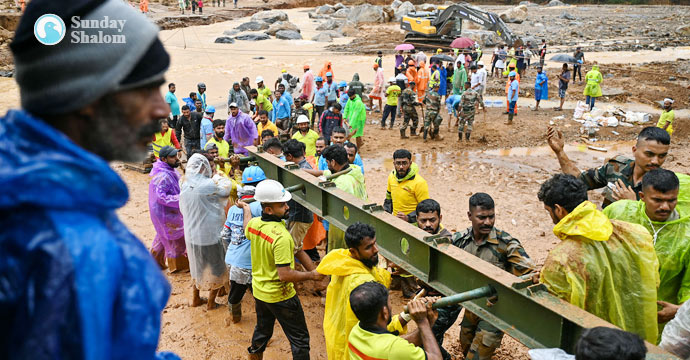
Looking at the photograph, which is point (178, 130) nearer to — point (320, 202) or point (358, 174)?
point (358, 174)

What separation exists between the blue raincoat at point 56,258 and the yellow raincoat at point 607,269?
2.64 meters

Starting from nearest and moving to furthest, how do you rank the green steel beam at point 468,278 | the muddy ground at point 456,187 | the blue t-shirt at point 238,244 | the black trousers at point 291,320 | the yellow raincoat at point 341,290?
the green steel beam at point 468,278 < the yellow raincoat at point 341,290 < the black trousers at point 291,320 < the blue t-shirt at point 238,244 < the muddy ground at point 456,187

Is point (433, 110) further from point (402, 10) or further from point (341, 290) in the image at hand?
point (402, 10)

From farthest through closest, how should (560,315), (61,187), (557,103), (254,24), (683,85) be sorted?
1. (254,24)
2. (683,85)
3. (557,103)
4. (560,315)
5. (61,187)

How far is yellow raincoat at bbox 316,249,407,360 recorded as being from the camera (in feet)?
12.6

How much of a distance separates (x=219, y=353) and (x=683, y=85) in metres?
21.5

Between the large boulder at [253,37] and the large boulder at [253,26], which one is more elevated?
the large boulder at [253,26]

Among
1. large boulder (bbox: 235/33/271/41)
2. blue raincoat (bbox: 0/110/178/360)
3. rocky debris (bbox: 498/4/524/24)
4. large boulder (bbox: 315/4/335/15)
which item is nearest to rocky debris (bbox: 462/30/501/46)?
rocky debris (bbox: 498/4/524/24)

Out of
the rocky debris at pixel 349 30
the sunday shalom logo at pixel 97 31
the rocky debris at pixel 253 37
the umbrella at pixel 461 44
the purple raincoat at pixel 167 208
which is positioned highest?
the rocky debris at pixel 349 30

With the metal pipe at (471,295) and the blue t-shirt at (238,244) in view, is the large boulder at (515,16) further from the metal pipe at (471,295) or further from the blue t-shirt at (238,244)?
A: the metal pipe at (471,295)

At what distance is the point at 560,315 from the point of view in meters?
2.70

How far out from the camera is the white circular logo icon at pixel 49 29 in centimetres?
104

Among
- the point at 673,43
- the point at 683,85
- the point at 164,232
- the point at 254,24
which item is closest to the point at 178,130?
the point at 164,232

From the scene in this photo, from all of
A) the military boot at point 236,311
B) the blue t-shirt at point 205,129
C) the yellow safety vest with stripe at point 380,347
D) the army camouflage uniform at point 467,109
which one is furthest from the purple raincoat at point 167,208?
the army camouflage uniform at point 467,109
